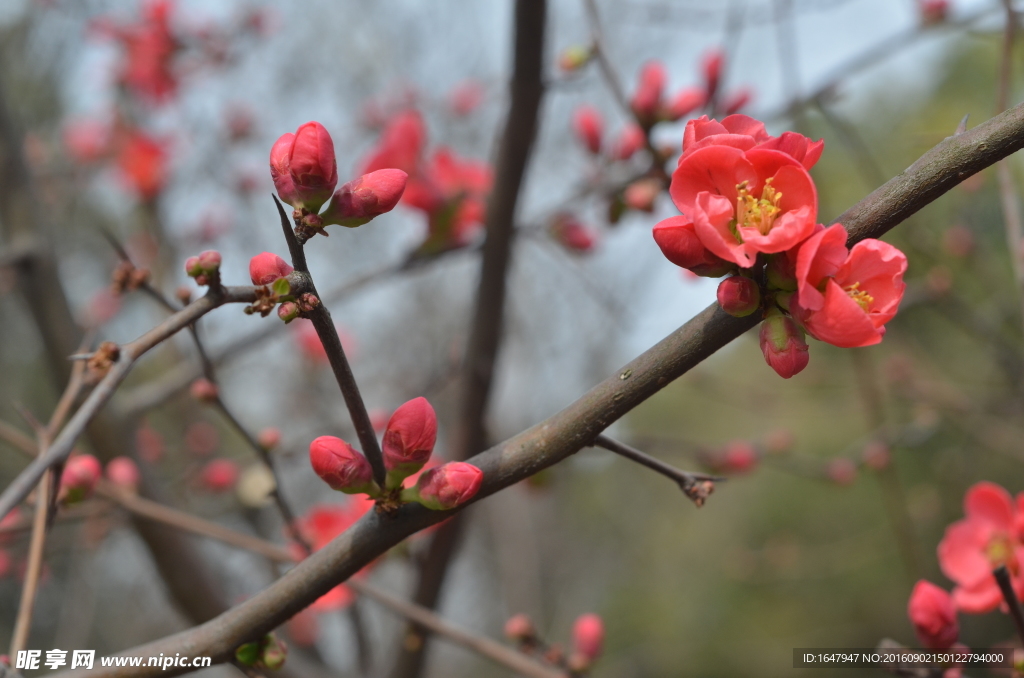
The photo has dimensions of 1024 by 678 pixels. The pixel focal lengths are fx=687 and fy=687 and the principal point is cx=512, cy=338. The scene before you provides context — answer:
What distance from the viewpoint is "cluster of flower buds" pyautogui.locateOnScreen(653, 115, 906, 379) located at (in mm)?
546

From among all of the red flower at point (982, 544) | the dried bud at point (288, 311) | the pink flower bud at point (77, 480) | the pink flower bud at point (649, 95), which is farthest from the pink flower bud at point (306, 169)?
the pink flower bud at point (649, 95)

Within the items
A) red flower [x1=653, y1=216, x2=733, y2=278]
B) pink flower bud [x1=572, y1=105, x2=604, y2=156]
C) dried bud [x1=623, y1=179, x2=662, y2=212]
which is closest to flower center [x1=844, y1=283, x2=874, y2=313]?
red flower [x1=653, y1=216, x2=733, y2=278]

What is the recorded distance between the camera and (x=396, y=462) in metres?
0.63

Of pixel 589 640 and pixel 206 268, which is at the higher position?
pixel 206 268

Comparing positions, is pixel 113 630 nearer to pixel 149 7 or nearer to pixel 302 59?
pixel 149 7

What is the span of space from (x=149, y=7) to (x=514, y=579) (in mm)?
2932

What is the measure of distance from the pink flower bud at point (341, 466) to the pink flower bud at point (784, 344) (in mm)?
368

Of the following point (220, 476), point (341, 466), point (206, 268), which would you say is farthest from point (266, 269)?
point (220, 476)

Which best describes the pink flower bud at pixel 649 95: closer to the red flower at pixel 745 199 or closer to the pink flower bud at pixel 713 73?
the pink flower bud at pixel 713 73

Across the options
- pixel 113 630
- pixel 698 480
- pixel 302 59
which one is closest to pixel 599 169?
pixel 698 480

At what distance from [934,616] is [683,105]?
1271 mm

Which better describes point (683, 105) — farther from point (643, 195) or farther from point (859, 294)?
point (859, 294)

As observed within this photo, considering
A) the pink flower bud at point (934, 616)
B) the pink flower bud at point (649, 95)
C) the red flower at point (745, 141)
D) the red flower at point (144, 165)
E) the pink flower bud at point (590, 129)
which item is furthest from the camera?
the red flower at point (144, 165)

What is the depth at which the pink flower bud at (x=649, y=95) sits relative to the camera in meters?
1.71
